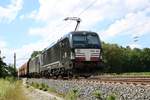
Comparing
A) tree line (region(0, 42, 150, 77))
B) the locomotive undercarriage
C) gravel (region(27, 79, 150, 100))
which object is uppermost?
tree line (region(0, 42, 150, 77))

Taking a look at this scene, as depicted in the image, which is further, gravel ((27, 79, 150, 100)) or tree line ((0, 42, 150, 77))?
tree line ((0, 42, 150, 77))

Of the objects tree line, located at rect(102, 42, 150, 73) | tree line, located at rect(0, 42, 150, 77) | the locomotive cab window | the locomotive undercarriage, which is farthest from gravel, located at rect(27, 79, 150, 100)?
tree line, located at rect(102, 42, 150, 73)

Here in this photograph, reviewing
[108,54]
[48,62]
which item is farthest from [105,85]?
[108,54]

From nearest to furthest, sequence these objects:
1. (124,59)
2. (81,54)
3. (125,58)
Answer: (81,54) < (124,59) < (125,58)

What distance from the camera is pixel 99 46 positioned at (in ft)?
91.0

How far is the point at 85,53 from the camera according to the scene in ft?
88.8

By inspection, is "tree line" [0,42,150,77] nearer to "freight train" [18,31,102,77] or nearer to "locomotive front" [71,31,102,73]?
"freight train" [18,31,102,77]

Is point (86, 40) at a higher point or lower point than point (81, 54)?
higher

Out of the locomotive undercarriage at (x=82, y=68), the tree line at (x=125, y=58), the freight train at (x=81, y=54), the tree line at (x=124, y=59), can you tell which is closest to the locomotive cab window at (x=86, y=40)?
the freight train at (x=81, y=54)

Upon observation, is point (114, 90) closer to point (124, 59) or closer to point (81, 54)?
point (81, 54)

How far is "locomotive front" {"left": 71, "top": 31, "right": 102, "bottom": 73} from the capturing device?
26.7 metres

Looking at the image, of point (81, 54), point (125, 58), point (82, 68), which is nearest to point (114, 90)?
point (82, 68)

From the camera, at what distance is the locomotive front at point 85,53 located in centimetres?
2673

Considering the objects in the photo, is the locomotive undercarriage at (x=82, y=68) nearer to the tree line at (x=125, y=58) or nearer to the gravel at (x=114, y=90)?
the gravel at (x=114, y=90)
